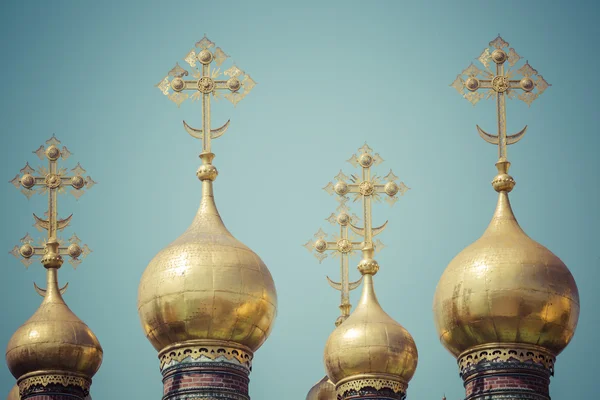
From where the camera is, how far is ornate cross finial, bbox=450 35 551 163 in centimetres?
4381

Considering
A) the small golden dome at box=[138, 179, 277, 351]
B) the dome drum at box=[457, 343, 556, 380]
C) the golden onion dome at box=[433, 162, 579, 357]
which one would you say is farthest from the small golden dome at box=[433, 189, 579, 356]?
the small golden dome at box=[138, 179, 277, 351]

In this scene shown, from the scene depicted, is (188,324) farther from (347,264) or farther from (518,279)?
(347,264)

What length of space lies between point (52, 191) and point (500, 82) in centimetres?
915

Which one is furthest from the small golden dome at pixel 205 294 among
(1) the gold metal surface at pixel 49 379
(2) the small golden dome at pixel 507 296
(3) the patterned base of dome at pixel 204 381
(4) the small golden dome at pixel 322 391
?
(4) the small golden dome at pixel 322 391

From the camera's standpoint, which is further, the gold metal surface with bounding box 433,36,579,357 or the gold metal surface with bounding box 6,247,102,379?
the gold metal surface with bounding box 6,247,102,379

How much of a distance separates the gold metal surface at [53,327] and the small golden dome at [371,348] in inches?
183

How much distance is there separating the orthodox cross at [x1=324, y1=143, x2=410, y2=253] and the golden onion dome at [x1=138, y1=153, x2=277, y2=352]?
524 centimetres

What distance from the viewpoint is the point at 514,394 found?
135ft

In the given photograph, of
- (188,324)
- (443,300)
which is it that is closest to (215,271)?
(188,324)

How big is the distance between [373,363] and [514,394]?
12.2 ft

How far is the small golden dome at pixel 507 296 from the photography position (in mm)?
41156

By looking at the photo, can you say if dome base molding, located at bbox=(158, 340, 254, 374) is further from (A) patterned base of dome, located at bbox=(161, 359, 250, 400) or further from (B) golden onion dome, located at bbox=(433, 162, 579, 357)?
(B) golden onion dome, located at bbox=(433, 162, 579, 357)

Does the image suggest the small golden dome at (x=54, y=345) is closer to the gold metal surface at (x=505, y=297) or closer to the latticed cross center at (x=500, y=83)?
the gold metal surface at (x=505, y=297)

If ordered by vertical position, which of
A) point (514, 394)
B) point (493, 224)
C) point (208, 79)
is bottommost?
point (514, 394)
